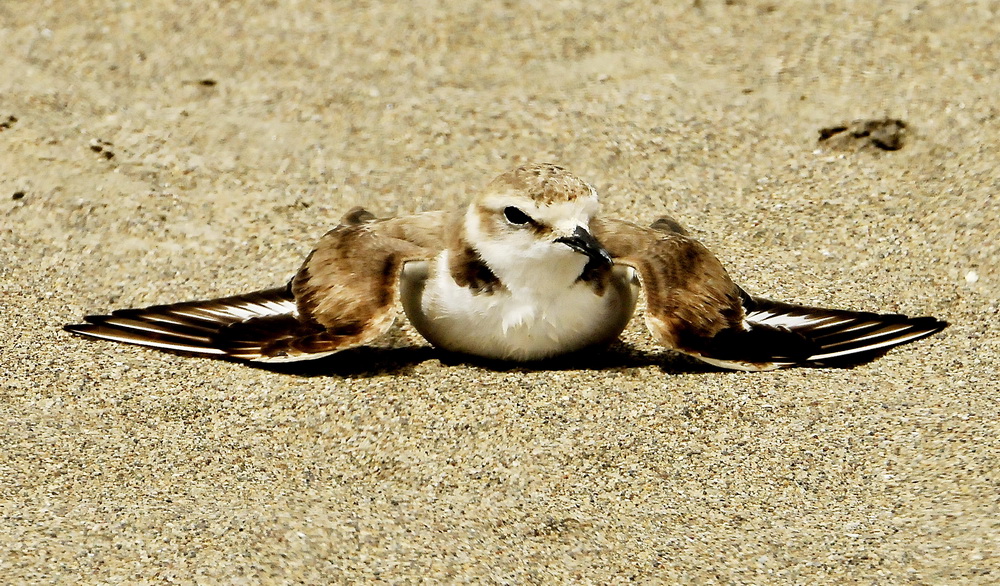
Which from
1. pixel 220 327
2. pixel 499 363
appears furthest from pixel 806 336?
pixel 220 327

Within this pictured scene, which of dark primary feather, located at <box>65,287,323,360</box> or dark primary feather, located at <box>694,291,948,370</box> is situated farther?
dark primary feather, located at <box>65,287,323,360</box>

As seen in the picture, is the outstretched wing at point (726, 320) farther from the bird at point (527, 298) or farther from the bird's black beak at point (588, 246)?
the bird's black beak at point (588, 246)

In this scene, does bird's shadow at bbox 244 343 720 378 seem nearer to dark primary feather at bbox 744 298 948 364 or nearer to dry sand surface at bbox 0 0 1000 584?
dry sand surface at bbox 0 0 1000 584

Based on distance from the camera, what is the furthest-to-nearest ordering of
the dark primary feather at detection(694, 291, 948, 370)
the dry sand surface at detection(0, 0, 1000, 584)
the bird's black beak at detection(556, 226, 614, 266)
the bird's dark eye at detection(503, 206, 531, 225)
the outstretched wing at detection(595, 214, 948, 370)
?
1. the dark primary feather at detection(694, 291, 948, 370)
2. the outstretched wing at detection(595, 214, 948, 370)
3. the bird's dark eye at detection(503, 206, 531, 225)
4. the bird's black beak at detection(556, 226, 614, 266)
5. the dry sand surface at detection(0, 0, 1000, 584)

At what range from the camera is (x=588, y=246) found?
16.2 ft

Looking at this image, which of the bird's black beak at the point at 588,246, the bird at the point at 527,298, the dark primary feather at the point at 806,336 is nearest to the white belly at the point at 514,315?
the bird at the point at 527,298

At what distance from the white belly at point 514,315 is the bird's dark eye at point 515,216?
0.89 ft

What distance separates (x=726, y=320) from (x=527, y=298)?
816mm

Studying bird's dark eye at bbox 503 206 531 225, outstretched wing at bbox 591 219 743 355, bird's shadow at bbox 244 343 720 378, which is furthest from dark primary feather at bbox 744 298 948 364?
bird's dark eye at bbox 503 206 531 225

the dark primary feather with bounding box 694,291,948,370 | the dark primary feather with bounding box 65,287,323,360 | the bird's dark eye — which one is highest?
the bird's dark eye

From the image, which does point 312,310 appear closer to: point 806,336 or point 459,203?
point 459,203

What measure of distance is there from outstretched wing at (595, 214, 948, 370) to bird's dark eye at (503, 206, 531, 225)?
455 millimetres

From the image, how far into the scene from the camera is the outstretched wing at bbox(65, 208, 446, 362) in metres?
5.22

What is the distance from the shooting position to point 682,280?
530 cm
